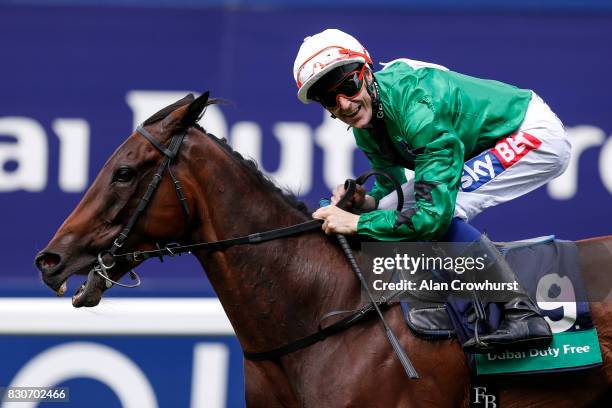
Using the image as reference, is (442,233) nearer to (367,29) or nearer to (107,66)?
(367,29)

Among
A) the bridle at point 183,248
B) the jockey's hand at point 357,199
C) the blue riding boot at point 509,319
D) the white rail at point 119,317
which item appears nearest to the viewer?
the blue riding boot at point 509,319

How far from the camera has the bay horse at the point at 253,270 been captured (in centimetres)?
346

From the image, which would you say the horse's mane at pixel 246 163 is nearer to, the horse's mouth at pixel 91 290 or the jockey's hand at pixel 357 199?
the jockey's hand at pixel 357 199

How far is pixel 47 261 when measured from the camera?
3.52 metres

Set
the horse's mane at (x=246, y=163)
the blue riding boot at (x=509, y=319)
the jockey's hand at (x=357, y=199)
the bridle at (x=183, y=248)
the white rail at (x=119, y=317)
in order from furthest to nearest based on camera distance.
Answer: the white rail at (x=119, y=317) < the jockey's hand at (x=357, y=199) < the horse's mane at (x=246, y=163) < the bridle at (x=183, y=248) < the blue riding boot at (x=509, y=319)

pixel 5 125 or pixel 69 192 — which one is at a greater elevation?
pixel 5 125

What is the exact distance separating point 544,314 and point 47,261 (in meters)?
1.81

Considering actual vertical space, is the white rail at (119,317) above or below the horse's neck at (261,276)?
below

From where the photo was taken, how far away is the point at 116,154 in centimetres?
355

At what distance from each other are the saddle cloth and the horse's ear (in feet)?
3.32

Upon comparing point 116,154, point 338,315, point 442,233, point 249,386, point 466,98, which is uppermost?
point 466,98

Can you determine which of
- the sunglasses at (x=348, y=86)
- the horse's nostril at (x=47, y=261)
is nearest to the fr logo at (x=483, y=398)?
the sunglasses at (x=348, y=86)

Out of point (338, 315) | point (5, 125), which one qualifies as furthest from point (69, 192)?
point (338, 315)

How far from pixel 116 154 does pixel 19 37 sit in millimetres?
2296
